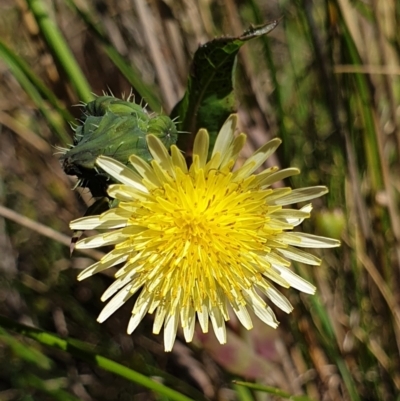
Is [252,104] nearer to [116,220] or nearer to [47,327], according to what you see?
[116,220]

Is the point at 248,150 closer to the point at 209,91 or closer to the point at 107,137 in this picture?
the point at 209,91

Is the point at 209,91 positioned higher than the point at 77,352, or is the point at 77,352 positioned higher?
the point at 209,91

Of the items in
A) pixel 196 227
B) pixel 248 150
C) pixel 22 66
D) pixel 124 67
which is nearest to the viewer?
pixel 196 227

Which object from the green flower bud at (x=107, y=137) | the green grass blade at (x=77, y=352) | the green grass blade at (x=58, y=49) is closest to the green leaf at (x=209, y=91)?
the green flower bud at (x=107, y=137)

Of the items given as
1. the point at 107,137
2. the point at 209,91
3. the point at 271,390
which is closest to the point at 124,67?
the point at 209,91

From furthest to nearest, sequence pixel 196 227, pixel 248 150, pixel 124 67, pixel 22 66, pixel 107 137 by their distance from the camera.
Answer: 1. pixel 248 150
2. pixel 124 67
3. pixel 22 66
4. pixel 196 227
5. pixel 107 137

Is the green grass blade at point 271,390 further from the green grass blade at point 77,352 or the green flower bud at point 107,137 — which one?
the green flower bud at point 107,137
